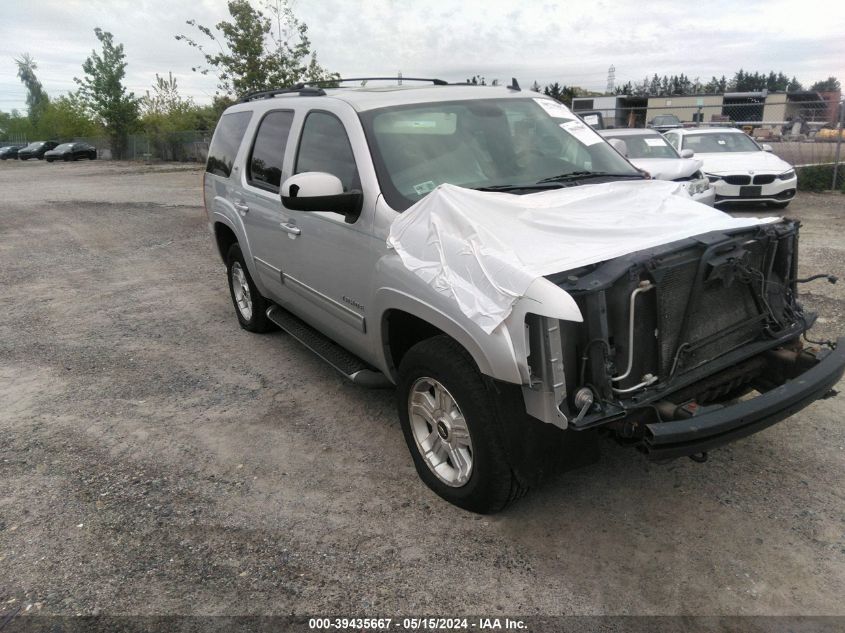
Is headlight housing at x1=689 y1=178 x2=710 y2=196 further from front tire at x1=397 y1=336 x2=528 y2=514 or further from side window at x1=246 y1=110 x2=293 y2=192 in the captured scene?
front tire at x1=397 y1=336 x2=528 y2=514

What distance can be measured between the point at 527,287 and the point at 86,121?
67.5 m

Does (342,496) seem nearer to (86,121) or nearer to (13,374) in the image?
(13,374)

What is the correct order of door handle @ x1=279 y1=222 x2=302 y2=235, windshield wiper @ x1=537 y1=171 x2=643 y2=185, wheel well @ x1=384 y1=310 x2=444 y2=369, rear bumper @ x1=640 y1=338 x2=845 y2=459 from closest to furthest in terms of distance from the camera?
1. rear bumper @ x1=640 y1=338 x2=845 y2=459
2. wheel well @ x1=384 y1=310 x2=444 y2=369
3. windshield wiper @ x1=537 y1=171 x2=643 y2=185
4. door handle @ x1=279 y1=222 x2=302 y2=235

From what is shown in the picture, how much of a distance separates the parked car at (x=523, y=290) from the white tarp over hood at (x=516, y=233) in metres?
0.01

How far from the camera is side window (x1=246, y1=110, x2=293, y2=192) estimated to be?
4582 millimetres

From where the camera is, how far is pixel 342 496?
3410 millimetres

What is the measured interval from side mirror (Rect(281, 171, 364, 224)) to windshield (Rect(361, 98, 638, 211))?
192mm

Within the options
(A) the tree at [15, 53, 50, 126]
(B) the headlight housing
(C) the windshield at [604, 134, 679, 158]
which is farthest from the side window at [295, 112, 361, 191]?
(A) the tree at [15, 53, 50, 126]

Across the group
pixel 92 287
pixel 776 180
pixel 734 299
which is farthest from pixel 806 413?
pixel 776 180

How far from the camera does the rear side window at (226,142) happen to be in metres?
5.44

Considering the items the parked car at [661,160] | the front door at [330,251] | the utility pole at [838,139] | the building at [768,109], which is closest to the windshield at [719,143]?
the parked car at [661,160]

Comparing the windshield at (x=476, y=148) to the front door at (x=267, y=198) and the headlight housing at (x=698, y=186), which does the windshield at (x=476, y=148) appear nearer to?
the front door at (x=267, y=198)

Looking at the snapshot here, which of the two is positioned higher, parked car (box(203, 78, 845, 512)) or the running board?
parked car (box(203, 78, 845, 512))

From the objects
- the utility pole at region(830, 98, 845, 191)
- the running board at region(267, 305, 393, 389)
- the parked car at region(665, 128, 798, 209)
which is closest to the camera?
the running board at region(267, 305, 393, 389)
